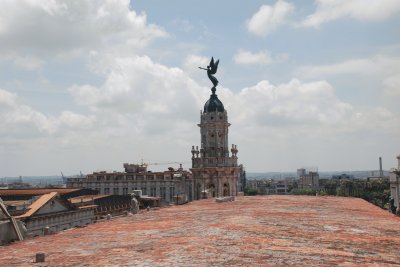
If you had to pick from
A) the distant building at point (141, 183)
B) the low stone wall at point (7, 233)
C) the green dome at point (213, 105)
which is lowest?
the low stone wall at point (7, 233)

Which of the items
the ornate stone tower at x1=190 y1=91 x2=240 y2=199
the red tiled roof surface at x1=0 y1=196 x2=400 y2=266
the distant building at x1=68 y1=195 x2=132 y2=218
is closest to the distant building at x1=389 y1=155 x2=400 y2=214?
the red tiled roof surface at x1=0 y1=196 x2=400 y2=266

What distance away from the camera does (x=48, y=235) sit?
2270 cm

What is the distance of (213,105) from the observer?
7306 centimetres

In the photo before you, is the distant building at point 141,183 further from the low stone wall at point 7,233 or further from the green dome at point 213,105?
the low stone wall at point 7,233

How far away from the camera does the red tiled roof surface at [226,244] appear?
13.6 metres

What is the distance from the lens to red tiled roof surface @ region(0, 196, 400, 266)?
1364 cm

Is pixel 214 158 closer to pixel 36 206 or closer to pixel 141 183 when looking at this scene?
pixel 36 206

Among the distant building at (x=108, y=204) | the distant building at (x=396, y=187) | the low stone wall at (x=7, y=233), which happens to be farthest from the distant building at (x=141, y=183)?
the low stone wall at (x=7, y=233)

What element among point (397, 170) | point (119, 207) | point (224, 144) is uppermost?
point (224, 144)

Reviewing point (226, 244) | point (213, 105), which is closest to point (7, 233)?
point (226, 244)

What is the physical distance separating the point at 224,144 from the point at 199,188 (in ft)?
26.8

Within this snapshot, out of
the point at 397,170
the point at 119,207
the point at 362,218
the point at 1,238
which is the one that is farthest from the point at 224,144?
the point at 1,238

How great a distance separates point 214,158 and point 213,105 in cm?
875

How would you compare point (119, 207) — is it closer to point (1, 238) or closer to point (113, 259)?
point (1, 238)
